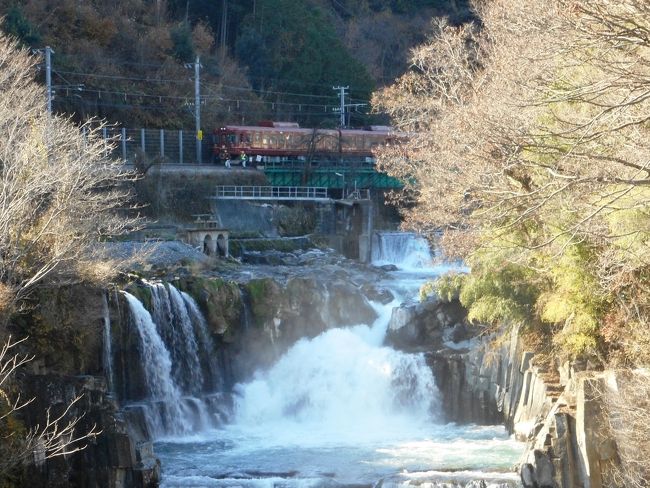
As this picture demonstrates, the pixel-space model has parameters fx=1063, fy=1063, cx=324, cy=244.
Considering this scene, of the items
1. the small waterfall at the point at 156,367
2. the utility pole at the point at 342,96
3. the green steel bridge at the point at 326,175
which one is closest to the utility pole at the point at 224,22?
the utility pole at the point at 342,96

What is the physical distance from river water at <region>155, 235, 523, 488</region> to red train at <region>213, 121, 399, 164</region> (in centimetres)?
1605

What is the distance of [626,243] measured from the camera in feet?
54.5

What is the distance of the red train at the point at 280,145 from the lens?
46219mm

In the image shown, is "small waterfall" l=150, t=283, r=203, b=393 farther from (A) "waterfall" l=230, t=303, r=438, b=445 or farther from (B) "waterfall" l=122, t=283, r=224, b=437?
(A) "waterfall" l=230, t=303, r=438, b=445

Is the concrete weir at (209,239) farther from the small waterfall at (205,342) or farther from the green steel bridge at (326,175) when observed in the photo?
the green steel bridge at (326,175)

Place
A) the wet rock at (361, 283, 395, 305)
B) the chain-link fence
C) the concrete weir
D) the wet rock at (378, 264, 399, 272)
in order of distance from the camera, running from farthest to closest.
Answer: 1. the chain-link fence
2. the wet rock at (378, 264, 399, 272)
3. the concrete weir
4. the wet rock at (361, 283, 395, 305)

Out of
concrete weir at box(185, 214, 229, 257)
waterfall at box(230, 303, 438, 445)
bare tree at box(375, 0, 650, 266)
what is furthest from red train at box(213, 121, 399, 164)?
bare tree at box(375, 0, 650, 266)

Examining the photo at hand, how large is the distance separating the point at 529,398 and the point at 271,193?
2215cm

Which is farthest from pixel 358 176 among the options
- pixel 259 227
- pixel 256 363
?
pixel 256 363

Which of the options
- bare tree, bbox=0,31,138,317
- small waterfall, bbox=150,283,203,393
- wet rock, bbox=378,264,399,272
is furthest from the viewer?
wet rock, bbox=378,264,399,272

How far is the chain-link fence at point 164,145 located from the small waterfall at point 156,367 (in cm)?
1768

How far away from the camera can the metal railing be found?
4176cm

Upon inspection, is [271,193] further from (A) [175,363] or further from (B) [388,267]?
(A) [175,363]

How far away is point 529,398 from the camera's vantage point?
22.8 metres
